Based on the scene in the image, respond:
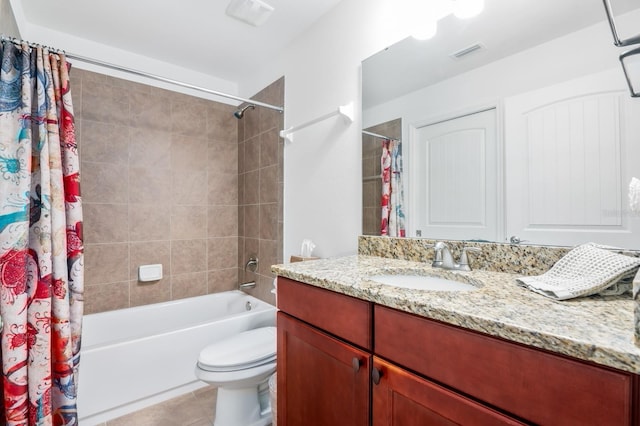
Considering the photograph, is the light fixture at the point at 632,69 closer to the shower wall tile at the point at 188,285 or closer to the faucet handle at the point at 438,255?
the faucet handle at the point at 438,255

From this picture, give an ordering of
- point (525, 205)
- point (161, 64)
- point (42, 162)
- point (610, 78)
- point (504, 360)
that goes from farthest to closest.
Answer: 1. point (161, 64)
2. point (42, 162)
3. point (525, 205)
4. point (610, 78)
5. point (504, 360)

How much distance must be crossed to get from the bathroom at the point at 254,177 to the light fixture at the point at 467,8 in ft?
0.91

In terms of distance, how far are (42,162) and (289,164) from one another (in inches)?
51.2

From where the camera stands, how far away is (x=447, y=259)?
1115 mm

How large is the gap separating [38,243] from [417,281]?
1584 mm

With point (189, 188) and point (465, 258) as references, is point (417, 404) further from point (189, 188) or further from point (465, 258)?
point (189, 188)

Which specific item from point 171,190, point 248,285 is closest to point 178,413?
point 248,285

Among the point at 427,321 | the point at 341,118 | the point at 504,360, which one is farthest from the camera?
the point at 341,118

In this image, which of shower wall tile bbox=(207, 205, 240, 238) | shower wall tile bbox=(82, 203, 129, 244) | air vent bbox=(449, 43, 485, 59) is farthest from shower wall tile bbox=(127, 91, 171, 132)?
air vent bbox=(449, 43, 485, 59)

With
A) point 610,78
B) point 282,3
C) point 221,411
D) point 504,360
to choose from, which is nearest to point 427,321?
point 504,360

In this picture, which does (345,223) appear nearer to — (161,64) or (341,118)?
(341,118)

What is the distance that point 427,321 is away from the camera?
2.23 feet

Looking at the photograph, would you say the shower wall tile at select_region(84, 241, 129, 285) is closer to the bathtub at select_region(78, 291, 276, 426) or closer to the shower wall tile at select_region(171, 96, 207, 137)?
the bathtub at select_region(78, 291, 276, 426)

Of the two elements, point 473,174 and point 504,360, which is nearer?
point 504,360
